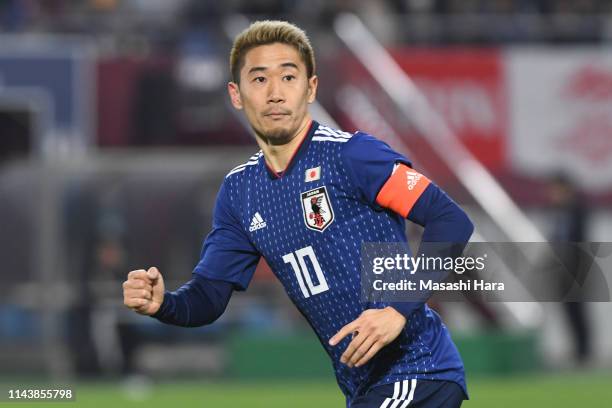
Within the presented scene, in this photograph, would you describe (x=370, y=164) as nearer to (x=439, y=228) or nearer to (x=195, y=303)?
(x=439, y=228)

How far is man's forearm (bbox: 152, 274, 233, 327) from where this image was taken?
547 cm

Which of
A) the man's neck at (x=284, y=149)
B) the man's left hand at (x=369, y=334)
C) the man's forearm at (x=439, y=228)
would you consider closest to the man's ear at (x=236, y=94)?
the man's neck at (x=284, y=149)

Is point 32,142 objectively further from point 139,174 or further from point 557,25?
point 557,25

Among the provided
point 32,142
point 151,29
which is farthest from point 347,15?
point 32,142

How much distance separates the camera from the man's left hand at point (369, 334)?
4.87 m

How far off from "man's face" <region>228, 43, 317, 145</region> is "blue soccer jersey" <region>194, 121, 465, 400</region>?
13cm

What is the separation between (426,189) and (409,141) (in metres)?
11.9

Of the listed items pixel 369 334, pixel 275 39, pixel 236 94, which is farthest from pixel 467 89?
pixel 369 334

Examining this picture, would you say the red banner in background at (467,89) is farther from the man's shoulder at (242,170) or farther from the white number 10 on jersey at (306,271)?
the white number 10 on jersey at (306,271)

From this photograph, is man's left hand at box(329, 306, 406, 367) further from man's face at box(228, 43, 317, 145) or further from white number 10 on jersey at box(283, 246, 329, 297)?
man's face at box(228, 43, 317, 145)

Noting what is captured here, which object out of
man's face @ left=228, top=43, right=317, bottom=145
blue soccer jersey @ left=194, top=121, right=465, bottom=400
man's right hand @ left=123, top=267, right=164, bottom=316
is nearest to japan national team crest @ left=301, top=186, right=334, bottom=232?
blue soccer jersey @ left=194, top=121, right=465, bottom=400

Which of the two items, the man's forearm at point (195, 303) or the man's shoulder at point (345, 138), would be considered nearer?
the man's shoulder at point (345, 138)

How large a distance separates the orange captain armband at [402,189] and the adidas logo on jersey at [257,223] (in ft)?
1.90

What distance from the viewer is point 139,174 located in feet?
56.3
